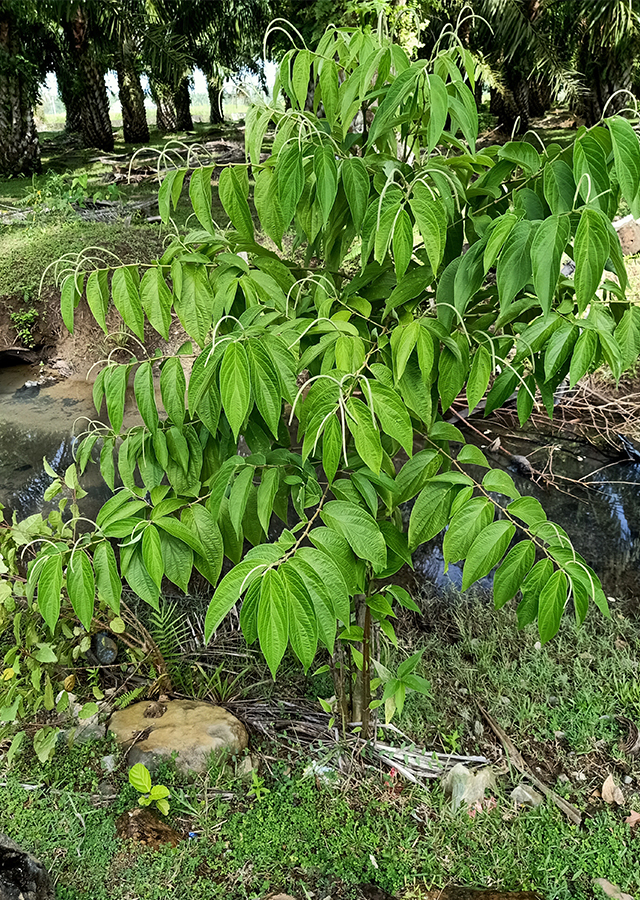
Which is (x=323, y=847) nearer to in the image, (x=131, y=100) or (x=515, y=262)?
(x=515, y=262)

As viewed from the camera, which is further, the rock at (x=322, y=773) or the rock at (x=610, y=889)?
the rock at (x=322, y=773)

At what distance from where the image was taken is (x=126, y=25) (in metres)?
7.05

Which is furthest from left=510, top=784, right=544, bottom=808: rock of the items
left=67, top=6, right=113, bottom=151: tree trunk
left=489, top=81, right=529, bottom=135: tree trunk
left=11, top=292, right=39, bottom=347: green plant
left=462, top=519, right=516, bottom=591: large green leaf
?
left=67, top=6, right=113, bottom=151: tree trunk

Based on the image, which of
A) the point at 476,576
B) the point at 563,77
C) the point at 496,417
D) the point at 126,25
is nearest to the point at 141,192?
the point at 126,25

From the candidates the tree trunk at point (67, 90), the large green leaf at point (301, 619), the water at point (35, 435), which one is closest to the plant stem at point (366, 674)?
the large green leaf at point (301, 619)

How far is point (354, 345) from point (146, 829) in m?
1.21

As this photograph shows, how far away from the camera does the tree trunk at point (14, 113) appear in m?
6.69

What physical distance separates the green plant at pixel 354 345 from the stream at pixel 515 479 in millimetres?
1140

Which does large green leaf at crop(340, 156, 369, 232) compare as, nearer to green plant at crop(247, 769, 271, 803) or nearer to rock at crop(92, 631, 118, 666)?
green plant at crop(247, 769, 271, 803)

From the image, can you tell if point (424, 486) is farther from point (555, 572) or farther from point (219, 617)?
point (219, 617)

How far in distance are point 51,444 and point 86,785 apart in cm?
252

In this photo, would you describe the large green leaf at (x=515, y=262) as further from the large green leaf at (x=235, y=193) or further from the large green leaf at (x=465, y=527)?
the large green leaf at (x=235, y=193)

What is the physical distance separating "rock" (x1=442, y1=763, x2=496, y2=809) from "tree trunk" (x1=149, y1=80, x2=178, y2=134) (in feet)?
29.6

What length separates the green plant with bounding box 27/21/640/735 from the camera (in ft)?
2.72
